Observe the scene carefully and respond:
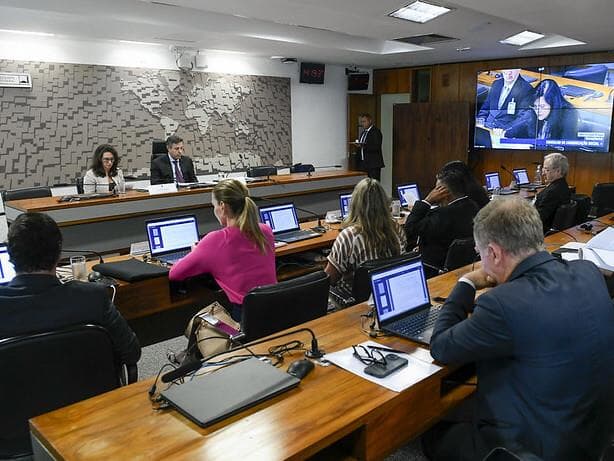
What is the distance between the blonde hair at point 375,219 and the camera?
2.71 meters

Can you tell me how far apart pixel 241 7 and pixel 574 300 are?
3969mm

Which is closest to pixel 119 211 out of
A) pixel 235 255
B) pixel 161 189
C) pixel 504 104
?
pixel 161 189

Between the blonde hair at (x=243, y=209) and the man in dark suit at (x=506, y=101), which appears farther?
the man in dark suit at (x=506, y=101)

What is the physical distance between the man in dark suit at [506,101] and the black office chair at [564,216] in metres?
4.18

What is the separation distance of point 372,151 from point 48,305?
8197 mm

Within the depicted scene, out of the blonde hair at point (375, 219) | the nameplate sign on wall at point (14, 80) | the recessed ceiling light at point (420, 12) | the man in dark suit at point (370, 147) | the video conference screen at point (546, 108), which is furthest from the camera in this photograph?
the man in dark suit at point (370, 147)

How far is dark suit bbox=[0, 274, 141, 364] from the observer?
164cm

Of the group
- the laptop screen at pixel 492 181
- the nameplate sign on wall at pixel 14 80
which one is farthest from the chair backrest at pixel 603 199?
the nameplate sign on wall at pixel 14 80

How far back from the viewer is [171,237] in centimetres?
339

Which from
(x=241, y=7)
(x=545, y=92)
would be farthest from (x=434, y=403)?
(x=545, y=92)

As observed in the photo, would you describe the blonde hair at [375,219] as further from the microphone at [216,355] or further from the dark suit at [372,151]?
the dark suit at [372,151]

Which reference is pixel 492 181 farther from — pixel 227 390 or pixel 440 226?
pixel 227 390

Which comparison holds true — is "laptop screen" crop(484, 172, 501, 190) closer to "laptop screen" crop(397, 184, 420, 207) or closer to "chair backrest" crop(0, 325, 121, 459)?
"laptop screen" crop(397, 184, 420, 207)

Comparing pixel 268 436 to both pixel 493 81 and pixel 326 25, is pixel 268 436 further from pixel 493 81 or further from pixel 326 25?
pixel 493 81
